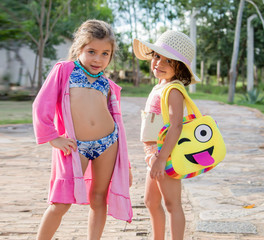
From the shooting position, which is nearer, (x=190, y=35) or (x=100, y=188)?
(x=100, y=188)

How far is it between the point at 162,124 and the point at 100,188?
562 mm

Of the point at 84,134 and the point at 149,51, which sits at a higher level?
the point at 149,51

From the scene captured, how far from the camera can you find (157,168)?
2662 mm

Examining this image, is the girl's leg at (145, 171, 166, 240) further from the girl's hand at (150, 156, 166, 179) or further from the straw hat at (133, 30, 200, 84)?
the straw hat at (133, 30, 200, 84)

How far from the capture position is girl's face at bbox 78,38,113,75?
9.12 feet

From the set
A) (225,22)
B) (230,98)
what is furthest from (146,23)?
(230,98)

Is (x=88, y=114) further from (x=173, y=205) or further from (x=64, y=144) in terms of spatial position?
(x=173, y=205)

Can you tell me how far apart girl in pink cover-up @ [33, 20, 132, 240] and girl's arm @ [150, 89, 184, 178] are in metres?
0.30

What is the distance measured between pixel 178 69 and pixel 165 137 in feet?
1.51

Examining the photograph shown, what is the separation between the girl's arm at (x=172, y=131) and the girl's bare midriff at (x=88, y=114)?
40cm

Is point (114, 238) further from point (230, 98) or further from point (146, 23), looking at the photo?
point (146, 23)

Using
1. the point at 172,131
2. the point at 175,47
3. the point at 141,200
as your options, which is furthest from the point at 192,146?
the point at 141,200

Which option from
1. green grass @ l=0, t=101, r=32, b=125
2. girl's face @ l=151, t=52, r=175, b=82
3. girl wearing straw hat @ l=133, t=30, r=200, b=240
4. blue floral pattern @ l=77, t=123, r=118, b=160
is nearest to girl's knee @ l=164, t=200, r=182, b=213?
girl wearing straw hat @ l=133, t=30, r=200, b=240

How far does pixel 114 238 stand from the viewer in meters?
3.35
